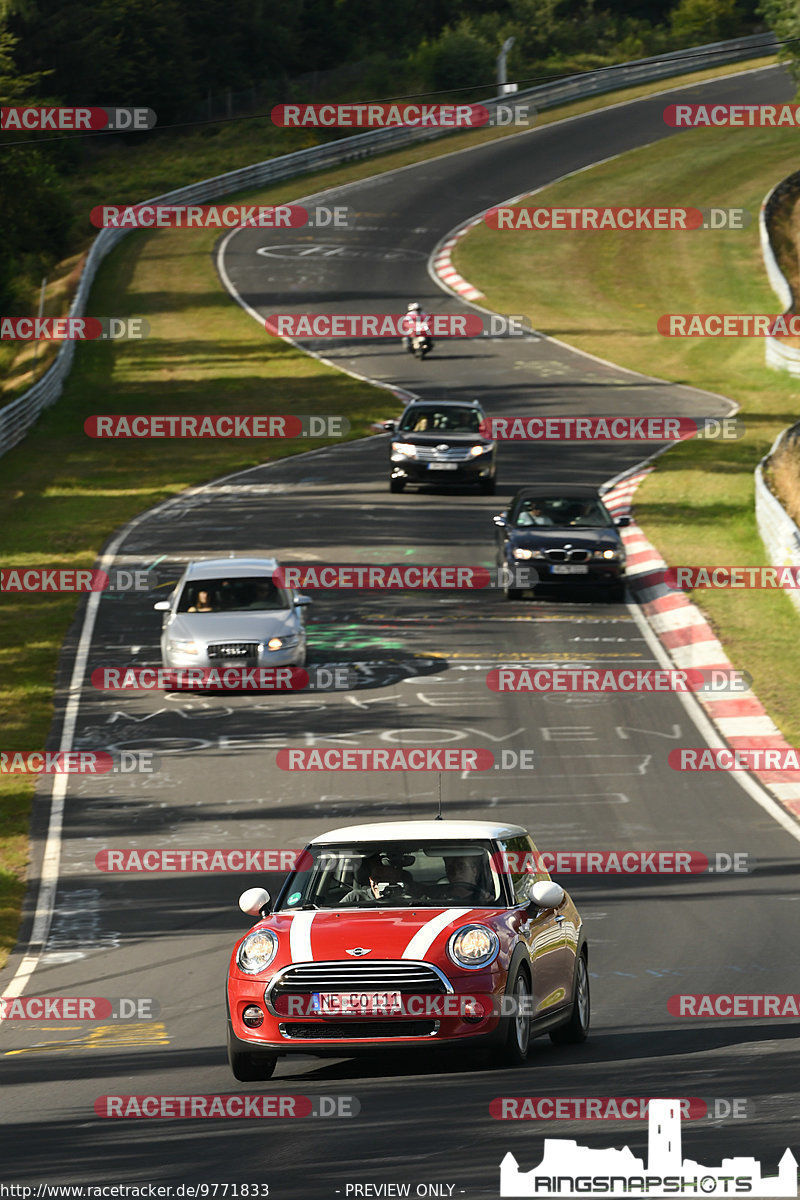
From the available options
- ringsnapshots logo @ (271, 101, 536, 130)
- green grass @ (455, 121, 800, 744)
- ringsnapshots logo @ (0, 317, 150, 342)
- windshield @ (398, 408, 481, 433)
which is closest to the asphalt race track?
windshield @ (398, 408, 481, 433)

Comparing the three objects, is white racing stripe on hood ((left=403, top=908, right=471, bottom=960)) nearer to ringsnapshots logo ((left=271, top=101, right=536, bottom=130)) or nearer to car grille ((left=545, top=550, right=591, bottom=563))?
car grille ((left=545, top=550, right=591, bottom=563))

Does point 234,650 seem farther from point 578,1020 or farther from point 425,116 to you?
point 425,116

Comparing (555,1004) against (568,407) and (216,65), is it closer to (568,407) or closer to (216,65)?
(568,407)

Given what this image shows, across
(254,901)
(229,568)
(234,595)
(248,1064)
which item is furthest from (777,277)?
(248,1064)

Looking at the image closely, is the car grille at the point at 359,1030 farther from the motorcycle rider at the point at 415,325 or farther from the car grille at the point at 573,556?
the motorcycle rider at the point at 415,325

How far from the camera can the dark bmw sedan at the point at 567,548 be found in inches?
1077

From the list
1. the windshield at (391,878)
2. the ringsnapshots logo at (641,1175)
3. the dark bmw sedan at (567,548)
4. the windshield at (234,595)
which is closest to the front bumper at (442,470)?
the dark bmw sedan at (567,548)

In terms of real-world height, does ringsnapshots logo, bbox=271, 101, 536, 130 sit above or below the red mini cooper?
below

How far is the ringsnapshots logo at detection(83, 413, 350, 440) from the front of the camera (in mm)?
41938

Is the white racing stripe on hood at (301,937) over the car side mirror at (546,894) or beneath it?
over

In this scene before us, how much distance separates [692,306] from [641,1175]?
49.8 metres

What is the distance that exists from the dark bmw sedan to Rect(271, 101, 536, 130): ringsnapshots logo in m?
53.5

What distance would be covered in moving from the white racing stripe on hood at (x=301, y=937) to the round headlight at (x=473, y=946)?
0.74m

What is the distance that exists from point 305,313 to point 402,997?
45502 millimetres
